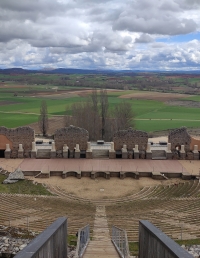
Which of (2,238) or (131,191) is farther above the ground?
(2,238)

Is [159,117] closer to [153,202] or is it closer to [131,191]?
[131,191]

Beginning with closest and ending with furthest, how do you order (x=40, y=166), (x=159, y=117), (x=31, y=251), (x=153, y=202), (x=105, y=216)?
(x=31, y=251) → (x=105, y=216) → (x=153, y=202) → (x=40, y=166) → (x=159, y=117)

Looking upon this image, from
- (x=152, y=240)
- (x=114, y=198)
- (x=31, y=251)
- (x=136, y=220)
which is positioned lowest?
(x=114, y=198)

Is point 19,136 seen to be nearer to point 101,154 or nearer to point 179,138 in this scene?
point 101,154

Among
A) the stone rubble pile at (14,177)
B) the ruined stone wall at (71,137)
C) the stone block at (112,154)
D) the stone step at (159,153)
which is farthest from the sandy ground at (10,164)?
the stone step at (159,153)

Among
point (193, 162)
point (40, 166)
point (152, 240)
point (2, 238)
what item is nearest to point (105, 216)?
point (2, 238)

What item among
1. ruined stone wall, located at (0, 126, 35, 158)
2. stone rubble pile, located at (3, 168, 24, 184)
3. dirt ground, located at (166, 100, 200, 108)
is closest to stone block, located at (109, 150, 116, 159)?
ruined stone wall, located at (0, 126, 35, 158)
